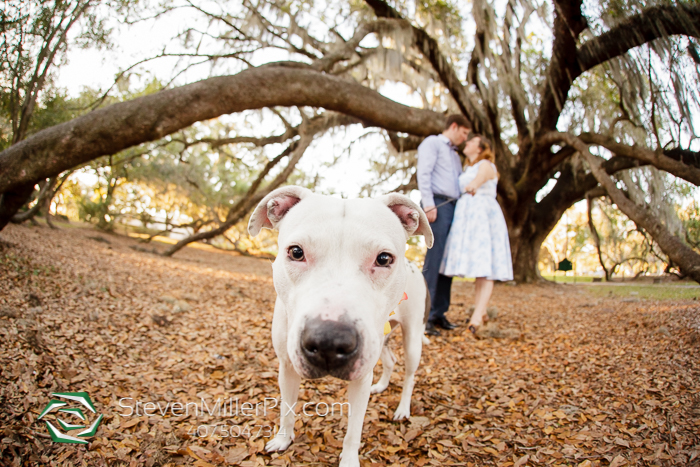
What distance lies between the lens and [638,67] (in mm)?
4316

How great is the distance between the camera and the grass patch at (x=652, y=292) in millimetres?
2709

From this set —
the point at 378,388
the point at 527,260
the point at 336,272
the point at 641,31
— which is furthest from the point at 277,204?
the point at 527,260

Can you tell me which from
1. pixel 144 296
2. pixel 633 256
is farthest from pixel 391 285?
pixel 633 256

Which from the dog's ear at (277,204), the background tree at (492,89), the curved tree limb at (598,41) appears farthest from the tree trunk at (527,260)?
the dog's ear at (277,204)

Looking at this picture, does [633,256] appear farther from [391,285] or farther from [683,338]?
[391,285]

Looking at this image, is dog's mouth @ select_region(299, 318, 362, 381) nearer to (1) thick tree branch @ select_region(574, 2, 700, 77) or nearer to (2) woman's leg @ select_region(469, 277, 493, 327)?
(2) woman's leg @ select_region(469, 277, 493, 327)

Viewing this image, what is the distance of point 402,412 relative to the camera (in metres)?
2.22

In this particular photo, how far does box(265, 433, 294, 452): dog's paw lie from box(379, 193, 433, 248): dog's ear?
4.15 ft

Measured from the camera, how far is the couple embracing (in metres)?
3.93

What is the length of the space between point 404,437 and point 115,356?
2085mm

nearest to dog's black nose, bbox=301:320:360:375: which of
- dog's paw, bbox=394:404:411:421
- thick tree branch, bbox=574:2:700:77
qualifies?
dog's paw, bbox=394:404:411:421

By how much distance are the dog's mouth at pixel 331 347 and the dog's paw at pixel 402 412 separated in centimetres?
122

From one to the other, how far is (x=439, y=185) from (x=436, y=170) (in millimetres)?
177

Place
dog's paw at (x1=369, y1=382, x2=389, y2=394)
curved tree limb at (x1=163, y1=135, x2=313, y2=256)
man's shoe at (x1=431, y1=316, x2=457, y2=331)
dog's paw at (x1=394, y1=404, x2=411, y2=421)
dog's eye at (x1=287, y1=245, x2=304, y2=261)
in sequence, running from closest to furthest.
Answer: dog's eye at (x1=287, y1=245, x2=304, y2=261)
dog's paw at (x1=394, y1=404, x2=411, y2=421)
dog's paw at (x1=369, y1=382, x2=389, y2=394)
man's shoe at (x1=431, y1=316, x2=457, y2=331)
curved tree limb at (x1=163, y1=135, x2=313, y2=256)
